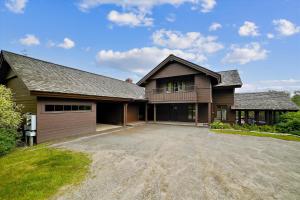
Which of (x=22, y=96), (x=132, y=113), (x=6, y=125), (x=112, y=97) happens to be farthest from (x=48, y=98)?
(x=132, y=113)

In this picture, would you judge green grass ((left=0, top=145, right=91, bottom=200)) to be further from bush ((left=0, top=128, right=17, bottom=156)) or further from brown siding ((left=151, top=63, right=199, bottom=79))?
brown siding ((left=151, top=63, right=199, bottom=79))

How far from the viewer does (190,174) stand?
14.6 ft

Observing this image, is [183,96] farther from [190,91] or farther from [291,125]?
[291,125]

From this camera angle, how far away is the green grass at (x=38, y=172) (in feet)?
11.4

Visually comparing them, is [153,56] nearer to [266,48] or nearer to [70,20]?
[70,20]

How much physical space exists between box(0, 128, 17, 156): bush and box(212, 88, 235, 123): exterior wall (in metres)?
16.4

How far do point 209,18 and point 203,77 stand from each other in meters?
5.21

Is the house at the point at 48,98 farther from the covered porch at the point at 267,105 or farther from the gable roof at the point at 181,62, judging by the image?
the covered porch at the point at 267,105

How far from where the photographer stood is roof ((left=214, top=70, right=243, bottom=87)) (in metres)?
14.5

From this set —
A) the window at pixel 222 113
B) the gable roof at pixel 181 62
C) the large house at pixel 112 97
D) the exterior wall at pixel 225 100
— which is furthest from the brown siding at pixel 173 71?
the window at pixel 222 113

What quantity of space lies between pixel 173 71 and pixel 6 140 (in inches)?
543

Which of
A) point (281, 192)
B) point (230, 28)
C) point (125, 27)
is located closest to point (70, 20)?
point (125, 27)

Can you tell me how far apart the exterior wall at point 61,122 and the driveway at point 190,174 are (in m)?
2.37

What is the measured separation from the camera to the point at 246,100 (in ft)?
53.3
